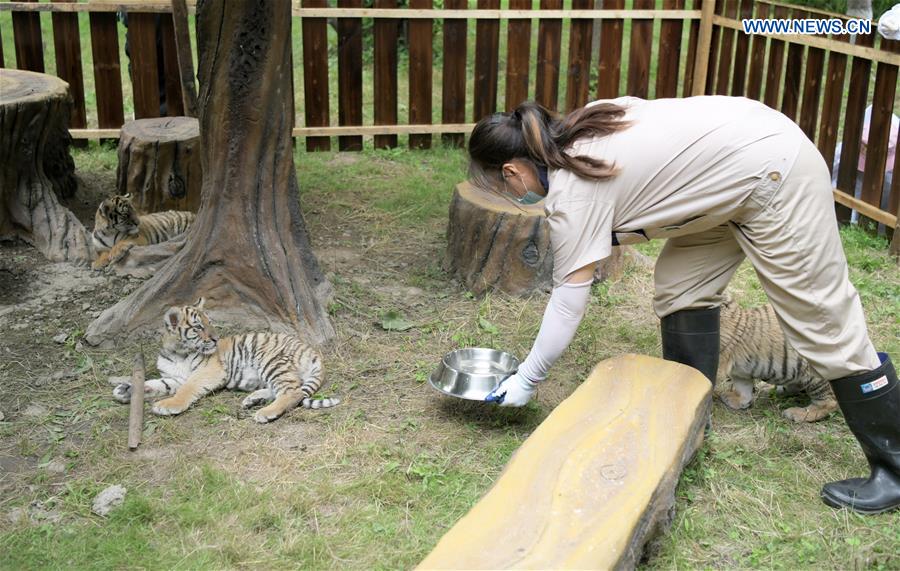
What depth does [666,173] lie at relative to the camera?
3.70 m

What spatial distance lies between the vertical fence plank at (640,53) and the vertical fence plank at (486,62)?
1.45 metres

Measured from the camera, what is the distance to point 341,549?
364cm

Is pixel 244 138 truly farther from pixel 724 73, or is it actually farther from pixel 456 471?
pixel 724 73

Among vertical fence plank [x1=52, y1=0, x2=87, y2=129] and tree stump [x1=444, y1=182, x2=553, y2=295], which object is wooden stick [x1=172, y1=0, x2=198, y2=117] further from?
tree stump [x1=444, y1=182, x2=553, y2=295]

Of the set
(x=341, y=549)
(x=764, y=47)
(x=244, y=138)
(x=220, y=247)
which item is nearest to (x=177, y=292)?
(x=220, y=247)

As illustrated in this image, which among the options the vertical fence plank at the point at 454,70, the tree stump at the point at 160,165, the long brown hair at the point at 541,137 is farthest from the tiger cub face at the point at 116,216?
the vertical fence plank at the point at 454,70

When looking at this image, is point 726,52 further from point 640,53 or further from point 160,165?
point 160,165

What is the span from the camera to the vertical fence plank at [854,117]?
24.2 feet

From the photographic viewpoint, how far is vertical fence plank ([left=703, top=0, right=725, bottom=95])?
9.59 meters

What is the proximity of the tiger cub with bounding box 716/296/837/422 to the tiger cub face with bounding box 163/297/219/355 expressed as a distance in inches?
106

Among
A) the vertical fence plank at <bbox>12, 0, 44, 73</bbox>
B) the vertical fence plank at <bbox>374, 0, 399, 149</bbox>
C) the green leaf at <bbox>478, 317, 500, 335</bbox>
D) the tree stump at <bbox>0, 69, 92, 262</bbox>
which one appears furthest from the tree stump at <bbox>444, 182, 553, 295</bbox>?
the vertical fence plank at <bbox>12, 0, 44, 73</bbox>

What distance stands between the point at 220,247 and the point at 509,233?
1.81m

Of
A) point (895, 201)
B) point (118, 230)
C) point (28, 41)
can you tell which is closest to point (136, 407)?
point (118, 230)

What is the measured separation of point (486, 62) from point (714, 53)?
7.70ft
